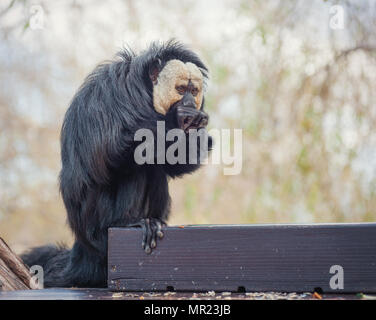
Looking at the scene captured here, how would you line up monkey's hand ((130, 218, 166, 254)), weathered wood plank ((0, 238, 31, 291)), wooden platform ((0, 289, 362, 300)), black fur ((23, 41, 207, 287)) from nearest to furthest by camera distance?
wooden platform ((0, 289, 362, 300)) < monkey's hand ((130, 218, 166, 254)) < weathered wood plank ((0, 238, 31, 291)) < black fur ((23, 41, 207, 287))

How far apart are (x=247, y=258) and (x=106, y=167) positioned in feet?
3.49

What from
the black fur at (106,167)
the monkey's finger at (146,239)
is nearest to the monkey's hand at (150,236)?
the monkey's finger at (146,239)

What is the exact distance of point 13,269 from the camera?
281cm

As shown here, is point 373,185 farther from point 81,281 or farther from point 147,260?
point 147,260

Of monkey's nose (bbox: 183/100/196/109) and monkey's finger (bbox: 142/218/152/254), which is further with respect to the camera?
monkey's nose (bbox: 183/100/196/109)

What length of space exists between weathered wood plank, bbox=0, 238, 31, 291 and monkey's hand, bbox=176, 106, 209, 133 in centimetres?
119

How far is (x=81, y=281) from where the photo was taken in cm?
316

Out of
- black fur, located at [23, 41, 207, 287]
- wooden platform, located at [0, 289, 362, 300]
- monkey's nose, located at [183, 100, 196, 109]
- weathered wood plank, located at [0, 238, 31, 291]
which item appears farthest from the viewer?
monkey's nose, located at [183, 100, 196, 109]

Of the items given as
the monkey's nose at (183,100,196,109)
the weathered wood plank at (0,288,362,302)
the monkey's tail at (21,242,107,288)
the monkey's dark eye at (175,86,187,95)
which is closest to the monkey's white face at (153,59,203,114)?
the monkey's dark eye at (175,86,187,95)

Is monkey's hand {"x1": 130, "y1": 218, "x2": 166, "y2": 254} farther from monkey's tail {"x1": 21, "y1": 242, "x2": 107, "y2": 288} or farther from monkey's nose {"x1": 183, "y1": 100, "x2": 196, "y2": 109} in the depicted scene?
monkey's nose {"x1": 183, "y1": 100, "x2": 196, "y2": 109}

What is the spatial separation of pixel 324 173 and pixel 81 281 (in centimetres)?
455

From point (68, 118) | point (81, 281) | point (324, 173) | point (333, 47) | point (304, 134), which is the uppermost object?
point (333, 47)

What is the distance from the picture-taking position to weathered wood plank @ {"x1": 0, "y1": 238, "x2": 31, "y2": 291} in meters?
2.72
